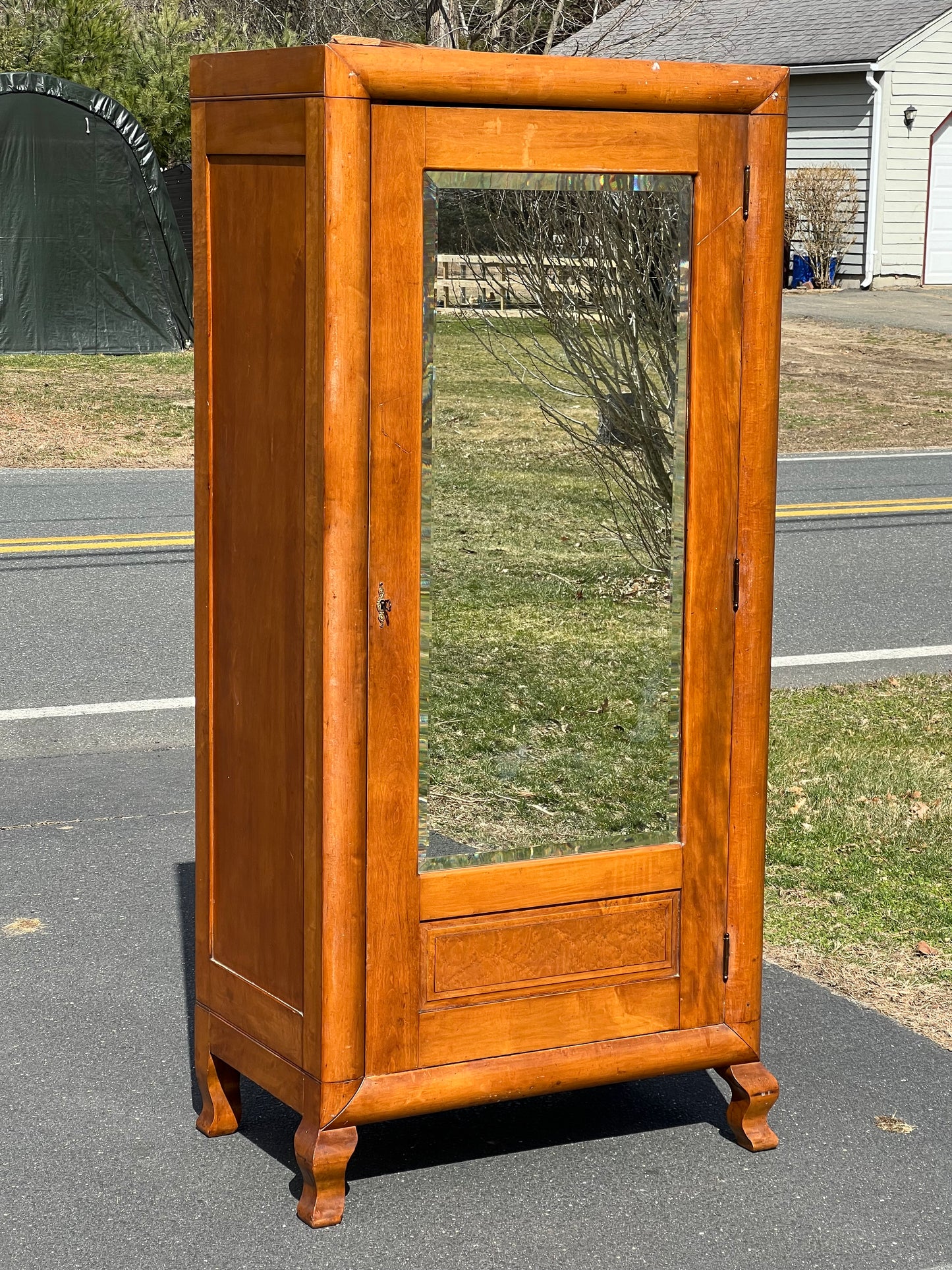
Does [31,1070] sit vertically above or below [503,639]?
below

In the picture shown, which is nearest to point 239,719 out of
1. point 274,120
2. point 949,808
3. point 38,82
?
point 274,120

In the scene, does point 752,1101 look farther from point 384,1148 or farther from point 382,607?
point 382,607

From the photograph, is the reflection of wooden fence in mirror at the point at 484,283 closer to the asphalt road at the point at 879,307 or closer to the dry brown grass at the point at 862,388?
the dry brown grass at the point at 862,388

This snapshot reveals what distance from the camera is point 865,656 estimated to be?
291 inches

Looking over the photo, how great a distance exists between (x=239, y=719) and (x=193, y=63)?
122 centimetres

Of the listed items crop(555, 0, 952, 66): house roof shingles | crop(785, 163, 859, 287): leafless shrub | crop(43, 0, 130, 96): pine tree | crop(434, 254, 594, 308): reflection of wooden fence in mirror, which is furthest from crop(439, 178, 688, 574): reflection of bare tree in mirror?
crop(785, 163, 859, 287): leafless shrub

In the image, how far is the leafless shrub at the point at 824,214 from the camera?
89.7 feet

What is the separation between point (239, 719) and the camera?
10.3 feet

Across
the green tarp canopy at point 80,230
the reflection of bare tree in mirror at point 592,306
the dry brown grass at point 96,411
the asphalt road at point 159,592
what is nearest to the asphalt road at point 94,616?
the asphalt road at point 159,592

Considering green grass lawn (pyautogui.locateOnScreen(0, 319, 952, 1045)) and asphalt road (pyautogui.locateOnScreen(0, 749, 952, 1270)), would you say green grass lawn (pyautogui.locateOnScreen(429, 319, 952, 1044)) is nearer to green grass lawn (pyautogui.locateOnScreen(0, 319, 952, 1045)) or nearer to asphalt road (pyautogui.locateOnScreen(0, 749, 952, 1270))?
green grass lawn (pyautogui.locateOnScreen(0, 319, 952, 1045))

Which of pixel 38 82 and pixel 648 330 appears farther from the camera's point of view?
pixel 38 82

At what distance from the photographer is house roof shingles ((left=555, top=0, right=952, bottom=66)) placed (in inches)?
1069

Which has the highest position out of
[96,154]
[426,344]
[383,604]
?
[96,154]

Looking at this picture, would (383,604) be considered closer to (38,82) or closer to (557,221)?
(557,221)
